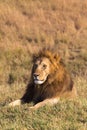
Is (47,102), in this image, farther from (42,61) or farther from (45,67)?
(42,61)

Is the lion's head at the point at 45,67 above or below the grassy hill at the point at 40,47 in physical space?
above

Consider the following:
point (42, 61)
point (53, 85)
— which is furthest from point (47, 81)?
point (42, 61)

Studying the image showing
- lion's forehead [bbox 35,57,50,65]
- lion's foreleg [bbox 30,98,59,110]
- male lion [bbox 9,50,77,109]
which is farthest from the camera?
lion's forehead [bbox 35,57,50,65]

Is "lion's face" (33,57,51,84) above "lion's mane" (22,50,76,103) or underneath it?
above

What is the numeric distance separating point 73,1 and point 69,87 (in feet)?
52.8

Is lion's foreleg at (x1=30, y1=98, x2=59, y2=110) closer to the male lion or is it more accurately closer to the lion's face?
the male lion

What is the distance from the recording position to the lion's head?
7.80 m

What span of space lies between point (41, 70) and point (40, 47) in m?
10.9

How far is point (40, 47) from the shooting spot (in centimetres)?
1878

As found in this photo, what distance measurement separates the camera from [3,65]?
54.3ft

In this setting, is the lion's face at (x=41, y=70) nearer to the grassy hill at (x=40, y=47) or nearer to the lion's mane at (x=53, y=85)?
the lion's mane at (x=53, y=85)

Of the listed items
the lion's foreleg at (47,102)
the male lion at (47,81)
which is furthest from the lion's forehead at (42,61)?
the lion's foreleg at (47,102)

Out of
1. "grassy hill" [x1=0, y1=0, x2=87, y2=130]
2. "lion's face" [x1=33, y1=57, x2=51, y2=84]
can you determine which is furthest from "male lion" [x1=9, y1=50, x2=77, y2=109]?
"grassy hill" [x1=0, y1=0, x2=87, y2=130]

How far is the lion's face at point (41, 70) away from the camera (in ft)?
25.6
